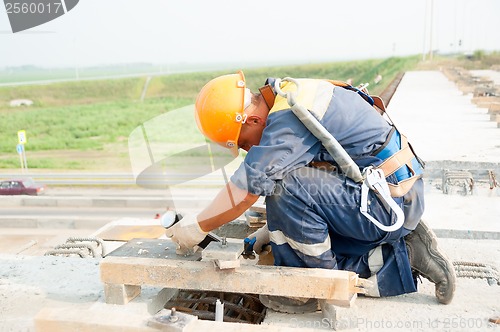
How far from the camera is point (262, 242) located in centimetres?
382

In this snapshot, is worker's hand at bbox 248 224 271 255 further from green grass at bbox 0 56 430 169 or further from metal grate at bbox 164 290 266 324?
green grass at bbox 0 56 430 169

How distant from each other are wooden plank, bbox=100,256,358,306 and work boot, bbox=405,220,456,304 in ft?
2.03

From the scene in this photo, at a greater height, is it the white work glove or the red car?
the white work glove

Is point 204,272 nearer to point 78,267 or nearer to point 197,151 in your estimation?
point 197,151

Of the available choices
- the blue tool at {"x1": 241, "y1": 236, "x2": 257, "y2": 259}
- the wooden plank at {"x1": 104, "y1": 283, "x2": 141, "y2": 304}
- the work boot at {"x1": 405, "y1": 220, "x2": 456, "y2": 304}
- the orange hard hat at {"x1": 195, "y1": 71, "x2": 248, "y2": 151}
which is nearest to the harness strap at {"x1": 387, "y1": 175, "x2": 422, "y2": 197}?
the work boot at {"x1": 405, "y1": 220, "x2": 456, "y2": 304}

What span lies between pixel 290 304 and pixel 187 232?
2.50 feet

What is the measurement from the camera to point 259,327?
2.90 m

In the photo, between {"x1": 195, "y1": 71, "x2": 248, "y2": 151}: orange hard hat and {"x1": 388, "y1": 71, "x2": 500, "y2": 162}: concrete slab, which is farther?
{"x1": 388, "y1": 71, "x2": 500, "y2": 162}: concrete slab

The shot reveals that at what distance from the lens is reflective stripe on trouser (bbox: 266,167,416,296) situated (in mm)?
3062

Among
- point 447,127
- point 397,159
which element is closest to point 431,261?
point 397,159

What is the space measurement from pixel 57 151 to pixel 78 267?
136ft

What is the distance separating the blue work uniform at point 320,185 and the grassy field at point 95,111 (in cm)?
1948

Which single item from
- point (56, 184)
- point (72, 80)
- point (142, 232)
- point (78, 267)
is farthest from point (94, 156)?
point (72, 80)

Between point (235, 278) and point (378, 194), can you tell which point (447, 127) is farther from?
point (235, 278)
